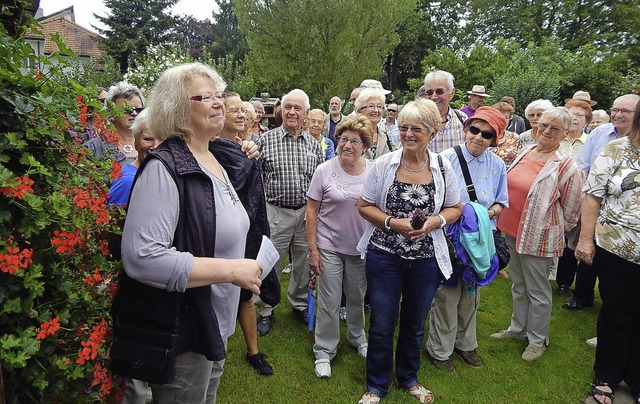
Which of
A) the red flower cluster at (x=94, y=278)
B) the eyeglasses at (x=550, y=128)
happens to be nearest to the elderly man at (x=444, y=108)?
the eyeglasses at (x=550, y=128)

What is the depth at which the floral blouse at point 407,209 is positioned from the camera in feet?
9.99

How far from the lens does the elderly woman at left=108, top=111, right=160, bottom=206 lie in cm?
259

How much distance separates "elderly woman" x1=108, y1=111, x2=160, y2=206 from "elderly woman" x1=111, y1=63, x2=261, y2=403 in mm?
808

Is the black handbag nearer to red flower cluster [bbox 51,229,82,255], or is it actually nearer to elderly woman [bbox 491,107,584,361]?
elderly woman [bbox 491,107,584,361]

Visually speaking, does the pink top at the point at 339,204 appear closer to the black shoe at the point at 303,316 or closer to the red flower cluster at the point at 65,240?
the black shoe at the point at 303,316

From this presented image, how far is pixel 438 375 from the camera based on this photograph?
3.68m

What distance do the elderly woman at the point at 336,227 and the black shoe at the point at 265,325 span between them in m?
0.75

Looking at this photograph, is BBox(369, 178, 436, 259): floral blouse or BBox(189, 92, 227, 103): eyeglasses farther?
BBox(369, 178, 436, 259): floral blouse

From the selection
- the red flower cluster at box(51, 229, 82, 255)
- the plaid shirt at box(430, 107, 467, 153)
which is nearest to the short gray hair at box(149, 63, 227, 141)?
the red flower cluster at box(51, 229, 82, 255)

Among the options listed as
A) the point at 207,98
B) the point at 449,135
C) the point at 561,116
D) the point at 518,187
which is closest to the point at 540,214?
the point at 518,187

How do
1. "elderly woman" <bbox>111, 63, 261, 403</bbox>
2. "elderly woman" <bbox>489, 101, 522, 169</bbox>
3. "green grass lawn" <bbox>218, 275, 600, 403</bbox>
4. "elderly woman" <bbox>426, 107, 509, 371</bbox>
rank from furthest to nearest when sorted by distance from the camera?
"elderly woman" <bbox>489, 101, 522, 169</bbox> < "elderly woman" <bbox>426, 107, 509, 371</bbox> < "green grass lawn" <bbox>218, 275, 600, 403</bbox> < "elderly woman" <bbox>111, 63, 261, 403</bbox>

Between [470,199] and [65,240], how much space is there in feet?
10.4

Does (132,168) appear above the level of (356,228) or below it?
above

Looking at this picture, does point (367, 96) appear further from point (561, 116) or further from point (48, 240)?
point (48, 240)
